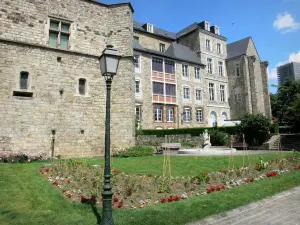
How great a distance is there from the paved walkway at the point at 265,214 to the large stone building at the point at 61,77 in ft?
33.2

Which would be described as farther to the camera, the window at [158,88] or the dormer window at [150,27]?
the dormer window at [150,27]

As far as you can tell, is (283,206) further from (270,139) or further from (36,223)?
(270,139)

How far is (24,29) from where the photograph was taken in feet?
43.4

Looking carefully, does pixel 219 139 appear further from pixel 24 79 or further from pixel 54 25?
pixel 24 79

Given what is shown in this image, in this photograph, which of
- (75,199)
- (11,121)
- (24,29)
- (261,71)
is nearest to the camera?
(75,199)

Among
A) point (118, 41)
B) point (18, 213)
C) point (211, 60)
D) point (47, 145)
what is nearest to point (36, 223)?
point (18, 213)

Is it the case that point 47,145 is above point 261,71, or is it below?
below

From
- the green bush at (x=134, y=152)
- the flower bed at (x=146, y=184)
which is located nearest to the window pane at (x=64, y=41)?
the green bush at (x=134, y=152)

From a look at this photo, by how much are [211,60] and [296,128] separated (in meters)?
15.8

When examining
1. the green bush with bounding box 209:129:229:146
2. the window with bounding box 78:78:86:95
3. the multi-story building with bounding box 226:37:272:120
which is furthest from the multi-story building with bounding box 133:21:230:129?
the window with bounding box 78:78:86:95

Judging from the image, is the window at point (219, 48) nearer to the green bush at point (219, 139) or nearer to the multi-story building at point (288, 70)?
the green bush at point (219, 139)

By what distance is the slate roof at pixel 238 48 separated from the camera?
38044 mm

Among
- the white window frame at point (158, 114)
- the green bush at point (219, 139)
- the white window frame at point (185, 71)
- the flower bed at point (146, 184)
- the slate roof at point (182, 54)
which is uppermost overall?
the slate roof at point (182, 54)

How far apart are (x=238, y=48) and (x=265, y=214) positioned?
127ft
